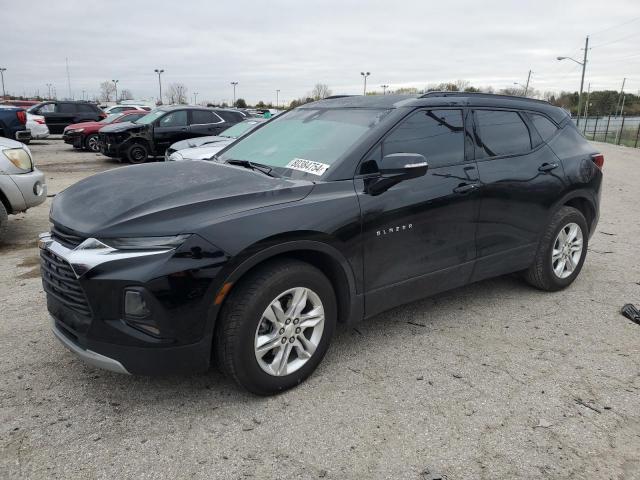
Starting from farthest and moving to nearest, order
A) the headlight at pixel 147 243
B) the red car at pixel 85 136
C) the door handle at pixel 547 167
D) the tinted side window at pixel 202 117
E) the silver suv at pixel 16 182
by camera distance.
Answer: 1. the red car at pixel 85 136
2. the tinted side window at pixel 202 117
3. the silver suv at pixel 16 182
4. the door handle at pixel 547 167
5. the headlight at pixel 147 243

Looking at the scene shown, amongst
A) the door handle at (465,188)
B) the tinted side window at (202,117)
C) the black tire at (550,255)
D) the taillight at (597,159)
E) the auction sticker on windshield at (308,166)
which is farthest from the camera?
the tinted side window at (202,117)

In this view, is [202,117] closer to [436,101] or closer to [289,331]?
[436,101]

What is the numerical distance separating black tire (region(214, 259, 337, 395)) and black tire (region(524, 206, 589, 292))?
251cm

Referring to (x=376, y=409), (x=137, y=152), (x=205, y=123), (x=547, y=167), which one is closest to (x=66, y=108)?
(x=137, y=152)

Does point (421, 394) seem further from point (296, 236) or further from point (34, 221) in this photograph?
point (34, 221)

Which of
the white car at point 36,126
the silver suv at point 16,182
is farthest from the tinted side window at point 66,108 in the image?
the silver suv at point 16,182

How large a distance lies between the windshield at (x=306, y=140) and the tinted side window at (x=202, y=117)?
35.2ft

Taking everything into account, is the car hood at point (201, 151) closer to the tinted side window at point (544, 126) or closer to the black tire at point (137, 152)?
the black tire at point (137, 152)

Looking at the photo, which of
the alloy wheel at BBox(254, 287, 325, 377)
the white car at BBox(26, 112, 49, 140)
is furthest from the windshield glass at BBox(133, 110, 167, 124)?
the alloy wheel at BBox(254, 287, 325, 377)

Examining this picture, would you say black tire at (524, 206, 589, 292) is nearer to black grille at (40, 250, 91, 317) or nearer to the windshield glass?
black grille at (40, 250, 91, 317)

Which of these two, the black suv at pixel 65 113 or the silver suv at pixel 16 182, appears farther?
the black suv at pixel 65 113

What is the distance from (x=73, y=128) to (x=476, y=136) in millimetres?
18318

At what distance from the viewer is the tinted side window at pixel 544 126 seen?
15.1 ft

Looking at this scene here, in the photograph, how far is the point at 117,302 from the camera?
259 cm
